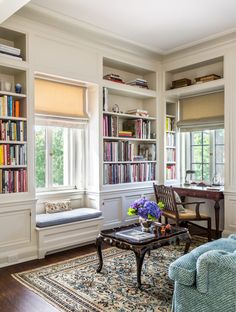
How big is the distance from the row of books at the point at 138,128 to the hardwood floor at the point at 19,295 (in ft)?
7.91

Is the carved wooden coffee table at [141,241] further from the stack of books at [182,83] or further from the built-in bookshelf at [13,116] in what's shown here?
the stack of books at [182,83]

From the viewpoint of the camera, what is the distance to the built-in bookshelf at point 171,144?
17.5ft

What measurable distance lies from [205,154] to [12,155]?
322 cm

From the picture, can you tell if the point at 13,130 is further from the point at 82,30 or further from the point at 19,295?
the point at 19,295

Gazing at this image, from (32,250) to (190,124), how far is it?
129 inches

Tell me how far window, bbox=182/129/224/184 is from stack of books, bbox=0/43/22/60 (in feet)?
10.6

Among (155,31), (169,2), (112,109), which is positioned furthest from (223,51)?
(112,109)

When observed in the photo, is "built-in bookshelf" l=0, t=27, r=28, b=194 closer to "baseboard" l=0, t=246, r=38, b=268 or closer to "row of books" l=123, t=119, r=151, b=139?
"baseboard" l=0, t=246, r=38, b=268

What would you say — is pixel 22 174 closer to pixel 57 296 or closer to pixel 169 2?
pixel 57 296

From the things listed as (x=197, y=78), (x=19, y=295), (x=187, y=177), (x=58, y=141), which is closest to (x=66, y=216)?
(x=58, y=141)

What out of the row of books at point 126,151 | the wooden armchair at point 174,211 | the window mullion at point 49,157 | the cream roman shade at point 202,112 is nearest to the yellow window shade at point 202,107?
the cream roman shade at point 202,112

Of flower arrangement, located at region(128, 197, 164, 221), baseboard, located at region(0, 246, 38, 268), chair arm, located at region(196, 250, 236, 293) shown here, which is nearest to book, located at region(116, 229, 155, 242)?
flower arrangement, located at region(128, 197, 164, 221)

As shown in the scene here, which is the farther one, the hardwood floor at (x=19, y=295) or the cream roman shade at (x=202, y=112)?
the cream roman shade at (x=202, y=112)

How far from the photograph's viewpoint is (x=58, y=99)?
13.7 ft
